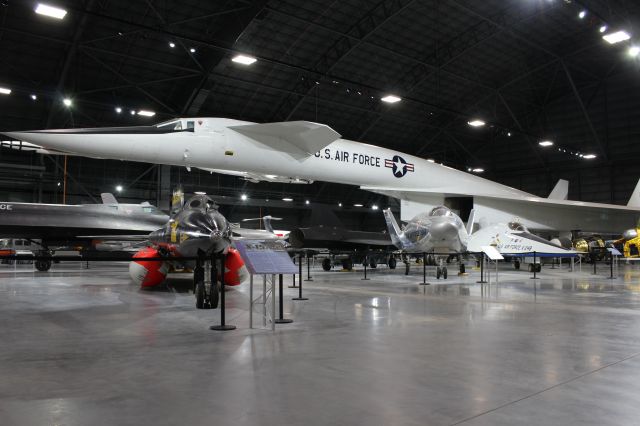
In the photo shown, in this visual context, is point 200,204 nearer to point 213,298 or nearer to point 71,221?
point 213,298

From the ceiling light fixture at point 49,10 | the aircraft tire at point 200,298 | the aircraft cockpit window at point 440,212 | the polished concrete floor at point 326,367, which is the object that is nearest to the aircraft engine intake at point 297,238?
the aircraft cockpit window at point 440,212

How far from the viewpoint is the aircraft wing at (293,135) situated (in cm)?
1195

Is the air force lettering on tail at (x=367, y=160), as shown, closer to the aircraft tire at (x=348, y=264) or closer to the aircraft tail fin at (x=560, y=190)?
the aircraft tire at (x=348, y=264)

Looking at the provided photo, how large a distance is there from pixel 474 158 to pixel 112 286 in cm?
3589

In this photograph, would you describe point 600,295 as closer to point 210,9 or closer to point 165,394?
point 165,394

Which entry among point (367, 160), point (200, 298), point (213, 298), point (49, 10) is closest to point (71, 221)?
point (49, 10)

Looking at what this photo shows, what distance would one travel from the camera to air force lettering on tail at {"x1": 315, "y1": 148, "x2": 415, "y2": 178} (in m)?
13.8

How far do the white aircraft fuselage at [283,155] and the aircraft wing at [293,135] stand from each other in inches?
1.0

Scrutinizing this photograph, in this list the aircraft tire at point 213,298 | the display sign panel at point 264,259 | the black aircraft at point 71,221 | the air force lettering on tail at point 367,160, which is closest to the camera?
the display sign panel at point 264,259

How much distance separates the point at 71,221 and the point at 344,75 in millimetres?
17439

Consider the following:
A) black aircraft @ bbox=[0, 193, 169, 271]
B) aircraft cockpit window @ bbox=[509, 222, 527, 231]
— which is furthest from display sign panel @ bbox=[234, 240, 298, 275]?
aircraft cockpit window @ bbox=[509, 222, 527, 231]

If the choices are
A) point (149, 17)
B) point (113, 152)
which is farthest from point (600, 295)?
point (149, 17)

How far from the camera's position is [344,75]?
27.5 meters

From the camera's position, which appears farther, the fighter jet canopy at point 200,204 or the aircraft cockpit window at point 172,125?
the aircraft cockpit window at point 172,125
